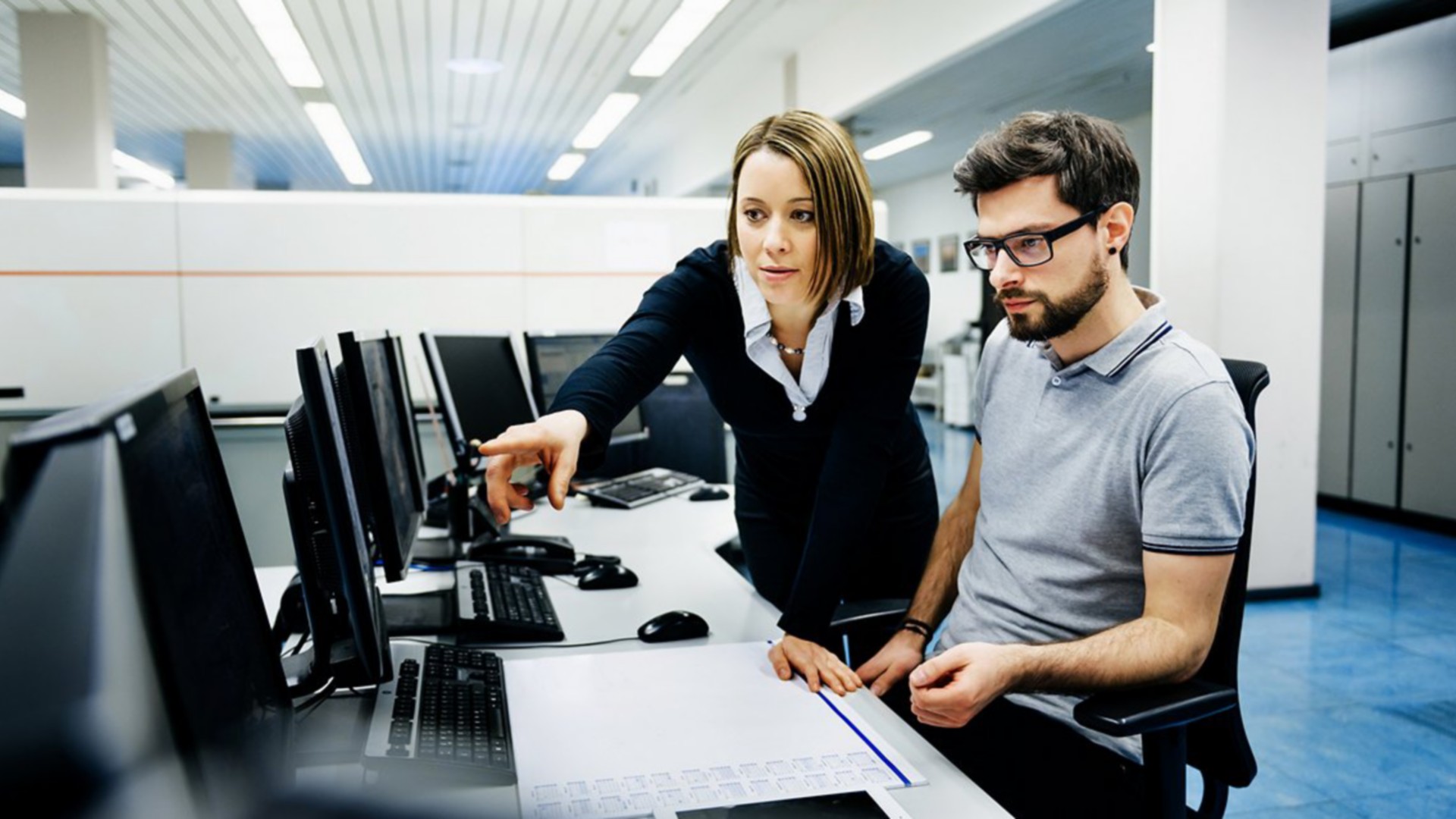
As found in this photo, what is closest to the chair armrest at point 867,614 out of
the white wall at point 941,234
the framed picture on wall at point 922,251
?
the white wall at point 941,234

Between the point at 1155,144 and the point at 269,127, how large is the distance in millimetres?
7843

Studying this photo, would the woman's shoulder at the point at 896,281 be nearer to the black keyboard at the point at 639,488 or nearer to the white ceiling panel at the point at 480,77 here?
the black keyboard at the point at 639,488

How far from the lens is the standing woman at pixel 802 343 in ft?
4.25

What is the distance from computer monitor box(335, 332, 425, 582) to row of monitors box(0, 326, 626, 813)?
0.50 ft

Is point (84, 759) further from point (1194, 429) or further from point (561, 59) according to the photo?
point (561, 59)

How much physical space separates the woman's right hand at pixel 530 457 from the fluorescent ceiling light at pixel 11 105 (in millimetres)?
8381

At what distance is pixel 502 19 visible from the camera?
18.9ft

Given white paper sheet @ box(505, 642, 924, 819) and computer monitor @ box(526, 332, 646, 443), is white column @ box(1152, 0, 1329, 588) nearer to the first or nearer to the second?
computer monitor @ box(526, 332, 646, 443)

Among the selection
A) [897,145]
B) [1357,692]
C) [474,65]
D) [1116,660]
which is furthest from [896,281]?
[897,145]

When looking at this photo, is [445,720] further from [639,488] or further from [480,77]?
[480,77]

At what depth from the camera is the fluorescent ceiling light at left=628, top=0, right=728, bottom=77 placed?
18.3 ft

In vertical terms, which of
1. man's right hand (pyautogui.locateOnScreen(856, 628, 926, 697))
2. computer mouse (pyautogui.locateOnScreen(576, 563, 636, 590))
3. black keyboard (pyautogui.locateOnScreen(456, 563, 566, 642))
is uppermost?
black keyboard (pyautogui.locateOnScreen(456, 563, 566, 642))

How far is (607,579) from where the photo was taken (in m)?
1.79

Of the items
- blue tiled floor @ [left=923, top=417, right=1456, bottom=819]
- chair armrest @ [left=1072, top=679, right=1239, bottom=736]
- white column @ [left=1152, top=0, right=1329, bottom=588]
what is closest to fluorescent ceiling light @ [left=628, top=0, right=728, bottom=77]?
white column @ [left=1152, top=0, right=1329, bottom=588]
